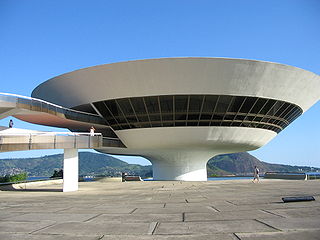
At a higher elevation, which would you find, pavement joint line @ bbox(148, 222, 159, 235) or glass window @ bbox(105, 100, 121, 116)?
glass window @ bbox(105, 100, 121, 116)

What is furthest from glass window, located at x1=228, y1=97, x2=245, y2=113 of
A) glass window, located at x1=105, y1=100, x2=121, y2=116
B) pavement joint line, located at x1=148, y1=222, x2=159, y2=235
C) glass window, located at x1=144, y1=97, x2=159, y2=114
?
pavement joint line, located at x1=148, y1=222, x2=159, y2=235

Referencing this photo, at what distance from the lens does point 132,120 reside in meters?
28.2

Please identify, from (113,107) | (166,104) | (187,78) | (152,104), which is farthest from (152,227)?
(113,107)

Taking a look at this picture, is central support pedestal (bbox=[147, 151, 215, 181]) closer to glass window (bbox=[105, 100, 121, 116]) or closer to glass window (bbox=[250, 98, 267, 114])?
glass window (bbox=[105, 100, 121, 116])

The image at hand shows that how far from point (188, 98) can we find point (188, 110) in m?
1.44

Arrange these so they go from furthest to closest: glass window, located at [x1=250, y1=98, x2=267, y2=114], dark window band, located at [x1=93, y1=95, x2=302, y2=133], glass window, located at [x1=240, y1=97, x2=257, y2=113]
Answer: glass window, located at [x1=250, y1=98, x2=267, y2=114] < glass window, located at [x1=240, y1=97, x2=257, y2=113] < dark window band, located at [x1=93, y1=95, x2=302, y2=133]

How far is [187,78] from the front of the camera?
966 inches

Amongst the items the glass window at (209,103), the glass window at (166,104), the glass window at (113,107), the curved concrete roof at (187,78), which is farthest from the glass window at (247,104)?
the glass window at (113,107)

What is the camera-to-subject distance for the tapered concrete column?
1991 centimetres

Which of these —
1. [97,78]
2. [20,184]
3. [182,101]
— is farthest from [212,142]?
[20,184]

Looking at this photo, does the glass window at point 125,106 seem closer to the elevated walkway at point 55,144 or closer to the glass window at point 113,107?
the glass window at point 113,107

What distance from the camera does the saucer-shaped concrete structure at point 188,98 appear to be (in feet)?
80.3

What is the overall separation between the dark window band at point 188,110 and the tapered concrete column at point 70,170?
26.6 ft

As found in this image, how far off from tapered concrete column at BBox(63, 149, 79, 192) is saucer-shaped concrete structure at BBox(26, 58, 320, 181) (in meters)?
8.02
